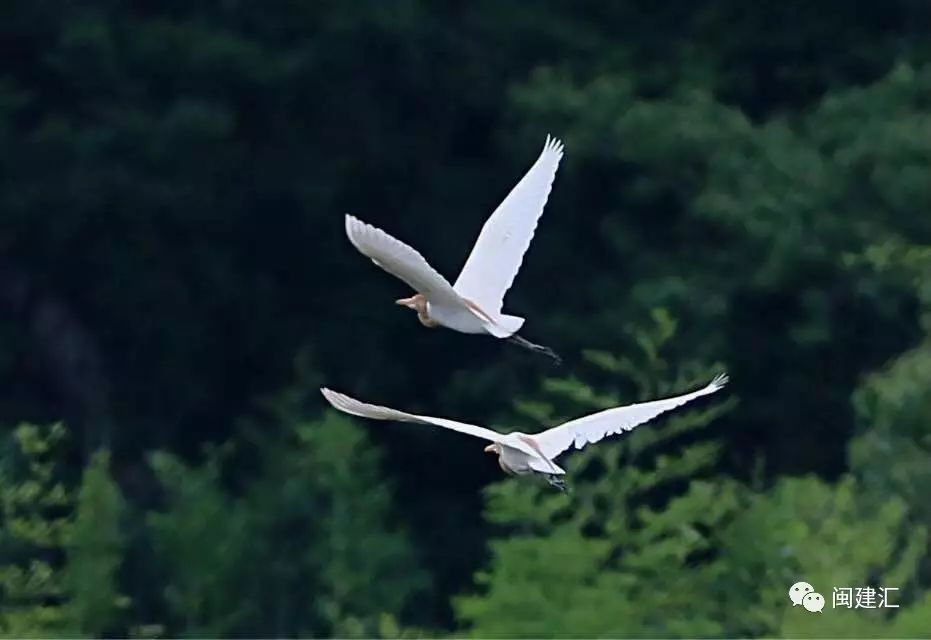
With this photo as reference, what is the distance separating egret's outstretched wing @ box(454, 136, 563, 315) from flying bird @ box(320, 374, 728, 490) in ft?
0.92

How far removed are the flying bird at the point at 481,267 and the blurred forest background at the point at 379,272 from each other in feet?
12.6

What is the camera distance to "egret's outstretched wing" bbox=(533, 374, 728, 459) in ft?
17.3

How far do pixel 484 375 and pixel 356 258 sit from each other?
79 centimetres

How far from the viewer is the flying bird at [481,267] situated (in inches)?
191

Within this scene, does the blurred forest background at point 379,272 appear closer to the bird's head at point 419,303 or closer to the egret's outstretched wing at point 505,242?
the egret's outstretched wing at point 505,242

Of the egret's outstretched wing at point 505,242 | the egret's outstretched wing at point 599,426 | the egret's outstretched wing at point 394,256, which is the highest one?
the egret's outstretched wing at point 505,242

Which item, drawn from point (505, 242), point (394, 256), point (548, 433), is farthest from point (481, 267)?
point (394, 256)

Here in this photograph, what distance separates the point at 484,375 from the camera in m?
11.7

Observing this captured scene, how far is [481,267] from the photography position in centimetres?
572

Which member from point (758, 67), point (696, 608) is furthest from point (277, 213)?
point (696, 608)

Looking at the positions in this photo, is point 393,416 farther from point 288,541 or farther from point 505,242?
point 288,541

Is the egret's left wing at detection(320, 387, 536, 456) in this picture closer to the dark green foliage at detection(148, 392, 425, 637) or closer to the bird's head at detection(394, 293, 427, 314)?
the bird's head at detection(394, 293, 427, 314)

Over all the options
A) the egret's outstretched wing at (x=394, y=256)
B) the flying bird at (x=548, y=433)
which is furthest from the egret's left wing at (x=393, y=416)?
the egret's outstretched wing at (x=394, y=256)

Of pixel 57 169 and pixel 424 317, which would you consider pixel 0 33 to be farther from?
pixel 424 317
